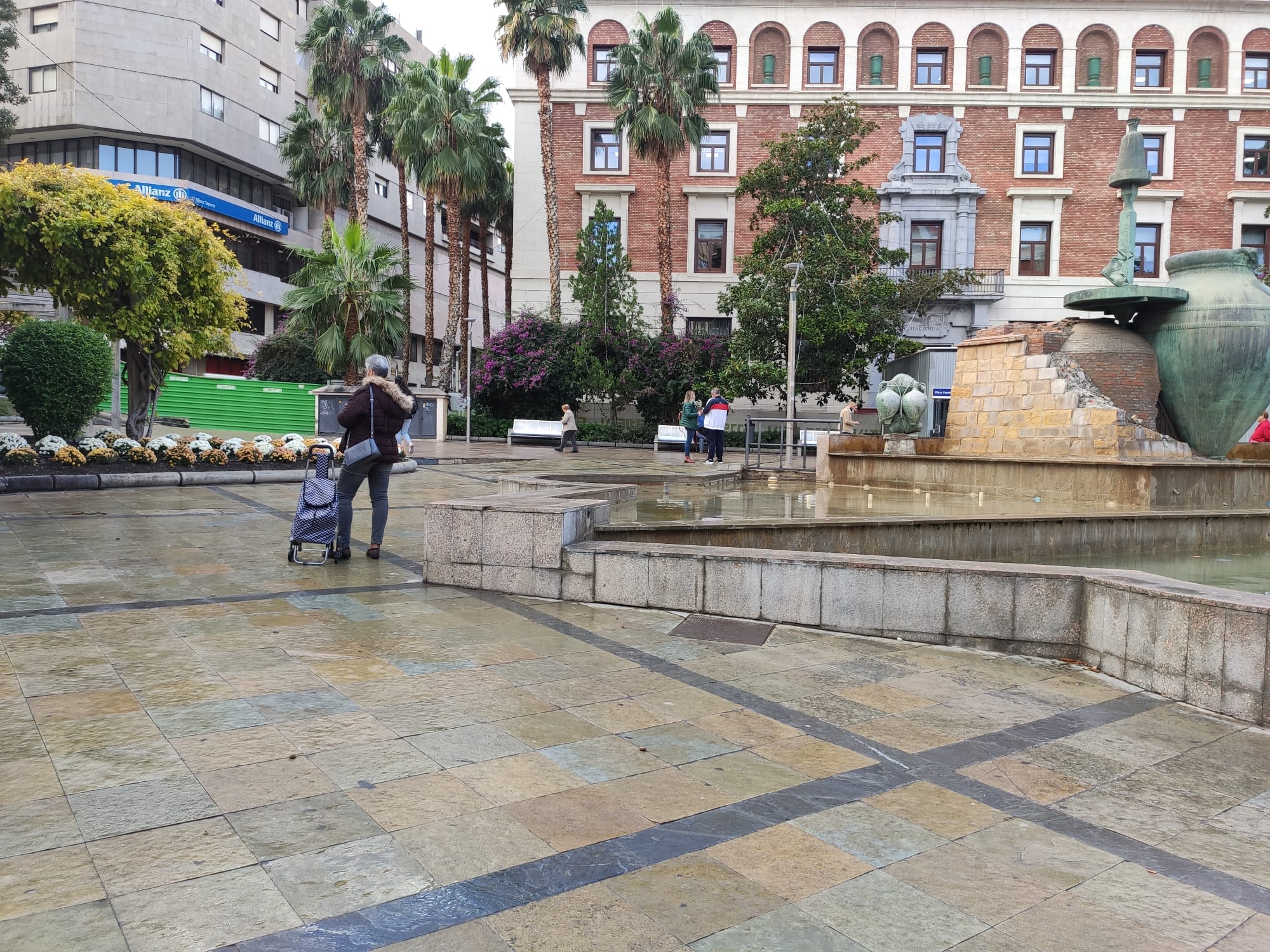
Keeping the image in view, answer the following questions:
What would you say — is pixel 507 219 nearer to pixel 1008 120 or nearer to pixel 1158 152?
pixel 1008 120

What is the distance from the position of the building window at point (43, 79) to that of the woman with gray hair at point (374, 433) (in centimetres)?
4485

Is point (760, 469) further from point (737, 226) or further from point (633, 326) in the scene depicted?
point (737, 226)

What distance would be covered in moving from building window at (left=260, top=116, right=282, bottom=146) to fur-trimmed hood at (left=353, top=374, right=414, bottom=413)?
46728mm

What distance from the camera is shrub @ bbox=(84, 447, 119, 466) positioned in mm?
13008

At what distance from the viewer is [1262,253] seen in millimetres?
35125

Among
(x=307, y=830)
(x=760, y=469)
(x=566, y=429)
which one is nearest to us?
(x=307, y=830)

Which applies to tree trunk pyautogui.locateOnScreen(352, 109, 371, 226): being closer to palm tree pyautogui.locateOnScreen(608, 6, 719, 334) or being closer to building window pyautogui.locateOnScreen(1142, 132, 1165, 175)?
palm tree pyautogui.locateOnScreen(608, 6, 719, 334)

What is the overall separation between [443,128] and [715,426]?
19296 millimetres

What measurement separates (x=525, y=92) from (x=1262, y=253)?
29435 millimetres

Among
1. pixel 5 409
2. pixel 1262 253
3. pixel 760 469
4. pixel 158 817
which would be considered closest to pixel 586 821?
pixel 158 817

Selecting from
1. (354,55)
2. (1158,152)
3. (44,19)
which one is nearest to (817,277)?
(1158,152)

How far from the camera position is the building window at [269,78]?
4781cm

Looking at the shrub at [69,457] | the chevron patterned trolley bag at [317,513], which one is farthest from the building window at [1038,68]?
the chevron patterned trolley bag at [317,513]

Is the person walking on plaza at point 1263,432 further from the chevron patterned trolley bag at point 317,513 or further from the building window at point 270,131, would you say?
the building window at point 270,131
